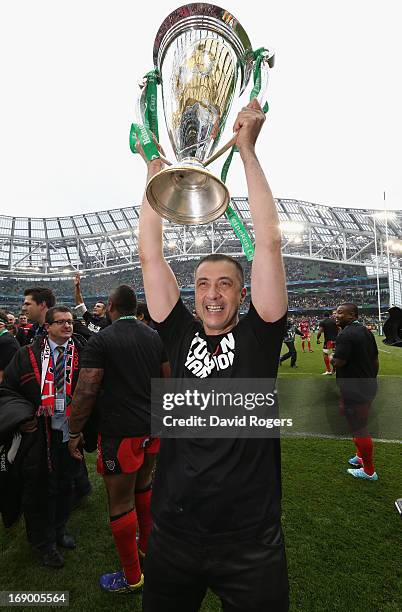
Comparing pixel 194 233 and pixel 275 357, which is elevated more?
pixel 194 233

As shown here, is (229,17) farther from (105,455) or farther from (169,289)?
(105,455)

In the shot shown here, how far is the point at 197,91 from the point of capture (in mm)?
1580

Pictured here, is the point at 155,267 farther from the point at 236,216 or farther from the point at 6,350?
the point at 6,350

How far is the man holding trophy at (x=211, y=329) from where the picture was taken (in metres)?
1.19

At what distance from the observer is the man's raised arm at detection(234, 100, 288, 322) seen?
1252 mm

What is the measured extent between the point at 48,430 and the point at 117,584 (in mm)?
1192

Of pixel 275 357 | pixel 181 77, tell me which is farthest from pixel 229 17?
pixel 275 357

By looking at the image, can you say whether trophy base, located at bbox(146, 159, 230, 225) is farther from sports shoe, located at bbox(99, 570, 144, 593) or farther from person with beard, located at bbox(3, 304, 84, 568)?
sports shoe, located at bbox(99, 570, 144, 593)

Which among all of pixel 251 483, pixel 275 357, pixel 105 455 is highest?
pixel 275 357

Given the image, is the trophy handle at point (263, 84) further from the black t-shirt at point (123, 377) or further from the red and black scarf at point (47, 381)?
the red and black scarf at point (47, 381)

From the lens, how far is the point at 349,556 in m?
2.67

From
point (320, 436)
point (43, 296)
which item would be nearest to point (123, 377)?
point (43, 296)

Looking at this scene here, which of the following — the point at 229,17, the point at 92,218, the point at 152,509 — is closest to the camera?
the point at 152,509

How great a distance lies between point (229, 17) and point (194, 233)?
4236cm
